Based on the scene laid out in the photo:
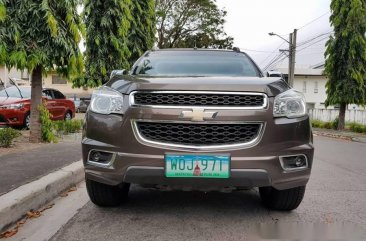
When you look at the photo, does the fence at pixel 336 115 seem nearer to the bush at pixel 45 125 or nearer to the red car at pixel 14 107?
the red car at pixel 14 107

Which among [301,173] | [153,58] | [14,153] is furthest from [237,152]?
[14,153]

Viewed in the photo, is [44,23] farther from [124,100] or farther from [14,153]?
[124,100]

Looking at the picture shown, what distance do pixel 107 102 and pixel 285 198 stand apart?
193 cm

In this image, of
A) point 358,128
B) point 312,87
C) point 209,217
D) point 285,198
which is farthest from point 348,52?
point 312,87

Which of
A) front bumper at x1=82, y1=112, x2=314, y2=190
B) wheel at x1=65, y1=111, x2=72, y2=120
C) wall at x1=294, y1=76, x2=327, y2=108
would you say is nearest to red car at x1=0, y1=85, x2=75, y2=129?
wheel at x1=65, y1=111, x2=72, y2=120

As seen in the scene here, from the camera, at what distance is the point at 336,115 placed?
3095 centimetres

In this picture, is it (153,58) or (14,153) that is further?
(14,153)

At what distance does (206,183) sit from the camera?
3.53 meters

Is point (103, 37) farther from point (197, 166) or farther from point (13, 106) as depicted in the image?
point (197, 166)

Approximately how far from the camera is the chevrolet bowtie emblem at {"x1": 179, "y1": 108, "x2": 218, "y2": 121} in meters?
3.53

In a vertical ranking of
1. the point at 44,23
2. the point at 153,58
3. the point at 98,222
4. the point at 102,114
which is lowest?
the point at 98,222

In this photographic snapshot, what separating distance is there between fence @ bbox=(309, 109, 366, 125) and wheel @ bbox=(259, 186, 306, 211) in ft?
81.7

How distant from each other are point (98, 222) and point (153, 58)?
7.70 feet

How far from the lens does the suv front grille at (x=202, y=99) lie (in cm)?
361
